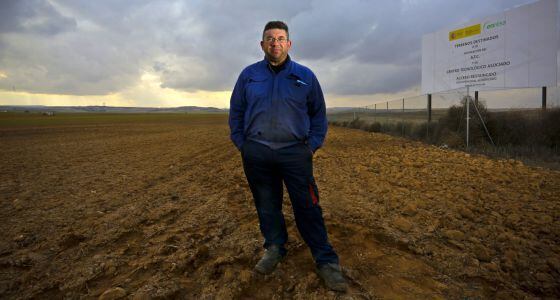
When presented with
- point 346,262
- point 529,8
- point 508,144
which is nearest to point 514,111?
point 508,144

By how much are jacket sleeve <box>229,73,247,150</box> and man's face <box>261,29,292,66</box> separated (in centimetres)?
→ 31

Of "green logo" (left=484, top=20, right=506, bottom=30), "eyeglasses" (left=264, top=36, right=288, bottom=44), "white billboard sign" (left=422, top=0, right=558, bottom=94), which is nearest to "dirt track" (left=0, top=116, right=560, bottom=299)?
"eyeglasses" (left=264, top=36, right=288, bottom=44)

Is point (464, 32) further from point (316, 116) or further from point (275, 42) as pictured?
point (275, 42)

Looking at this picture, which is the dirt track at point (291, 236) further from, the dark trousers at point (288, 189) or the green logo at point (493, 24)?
the green logo at point (493, 24)

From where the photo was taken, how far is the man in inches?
107

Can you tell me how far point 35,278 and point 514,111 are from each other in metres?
12.9

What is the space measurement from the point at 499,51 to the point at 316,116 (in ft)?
40.0

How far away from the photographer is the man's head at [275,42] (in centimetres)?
273

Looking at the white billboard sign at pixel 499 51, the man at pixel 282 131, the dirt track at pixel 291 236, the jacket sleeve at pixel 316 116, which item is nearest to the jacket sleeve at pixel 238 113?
the man at pixel 282 131

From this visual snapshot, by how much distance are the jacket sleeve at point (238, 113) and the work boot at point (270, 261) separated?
0.88 m

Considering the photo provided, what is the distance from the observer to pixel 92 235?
162 inches

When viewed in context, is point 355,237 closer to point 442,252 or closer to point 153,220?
point 442,252

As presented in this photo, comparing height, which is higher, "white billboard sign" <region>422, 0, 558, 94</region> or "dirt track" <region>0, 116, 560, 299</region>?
"white billboard sign" <region>422, 0, 558, 94</region>

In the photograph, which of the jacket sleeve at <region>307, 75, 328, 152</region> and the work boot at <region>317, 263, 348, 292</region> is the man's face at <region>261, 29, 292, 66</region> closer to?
the jacket sleeve at <region>307, 75, 328, 152</region>
